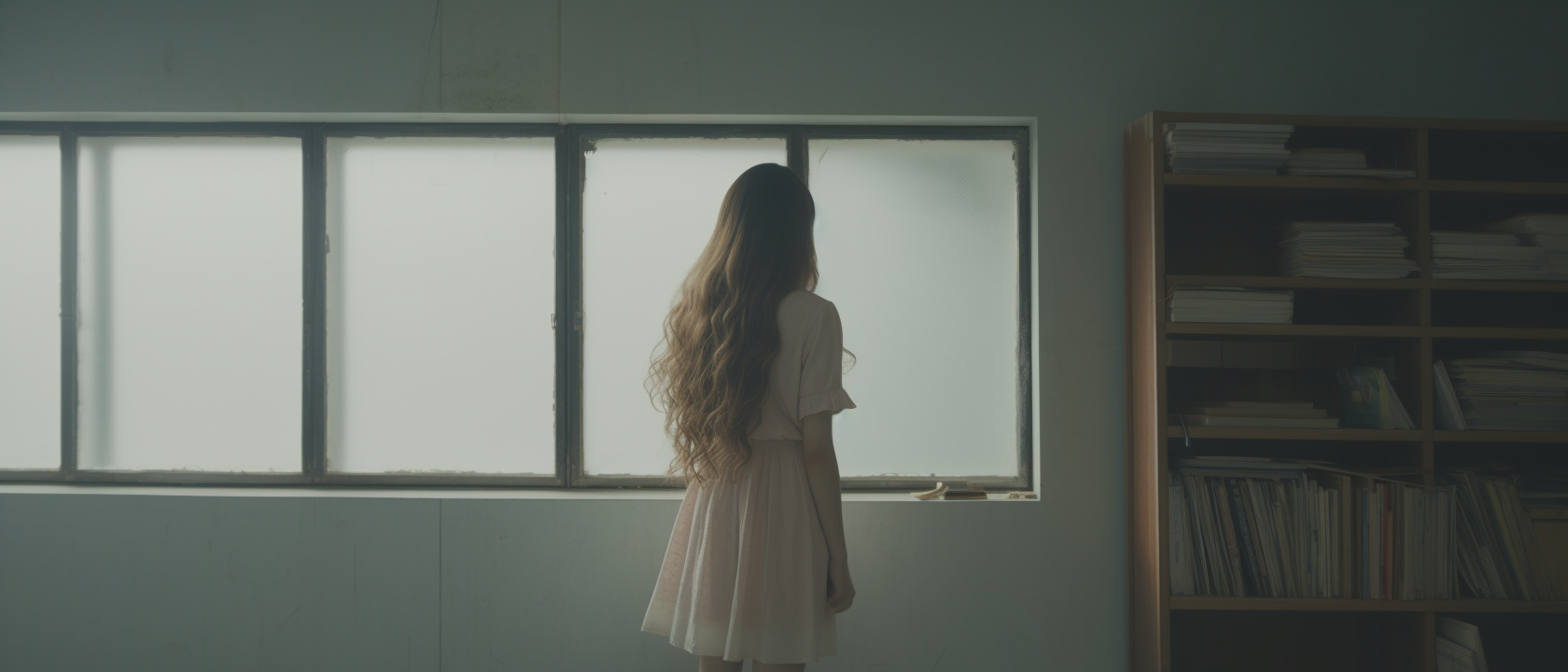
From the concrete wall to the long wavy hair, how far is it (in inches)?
27.5

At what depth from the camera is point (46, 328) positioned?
243 cm

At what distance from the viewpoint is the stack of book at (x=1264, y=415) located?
205cm

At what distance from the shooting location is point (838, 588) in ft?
5.47

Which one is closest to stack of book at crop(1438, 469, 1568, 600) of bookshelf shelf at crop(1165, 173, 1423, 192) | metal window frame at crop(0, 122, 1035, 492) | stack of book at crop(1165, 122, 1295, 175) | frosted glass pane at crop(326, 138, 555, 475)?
bookshelf shelf at crop(1165, 173, 1423, 192)

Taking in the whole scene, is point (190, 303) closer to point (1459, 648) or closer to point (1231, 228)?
point (1231, 228)

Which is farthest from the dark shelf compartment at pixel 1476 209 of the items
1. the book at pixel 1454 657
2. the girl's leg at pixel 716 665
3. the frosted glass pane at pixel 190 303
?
the frosted glass pane at pixel 190 303

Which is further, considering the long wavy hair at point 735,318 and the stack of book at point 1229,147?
the stack of book at point 1229,147

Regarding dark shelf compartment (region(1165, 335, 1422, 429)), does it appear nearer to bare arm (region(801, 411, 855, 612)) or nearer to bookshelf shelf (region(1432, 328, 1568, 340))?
bookshelf shelf (region(1432, 328, 1568, 340))

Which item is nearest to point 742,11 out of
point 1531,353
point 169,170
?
point 169,170

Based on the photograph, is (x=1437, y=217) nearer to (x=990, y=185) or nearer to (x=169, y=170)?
(x=990, y=185)

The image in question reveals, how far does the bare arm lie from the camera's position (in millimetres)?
1628

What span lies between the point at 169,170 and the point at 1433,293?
3.92 meters

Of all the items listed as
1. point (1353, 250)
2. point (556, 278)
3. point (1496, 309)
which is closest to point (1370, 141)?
point (1353, 250)

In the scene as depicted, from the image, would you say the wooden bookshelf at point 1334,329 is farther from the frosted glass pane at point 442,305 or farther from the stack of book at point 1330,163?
the frosted glass pane at point 442,305
